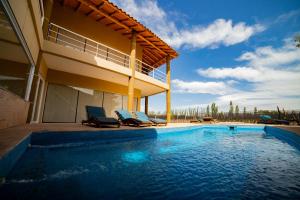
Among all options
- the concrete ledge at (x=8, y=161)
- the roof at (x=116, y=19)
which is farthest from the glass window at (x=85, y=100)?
the concrete ledge at (x=8, y=161)

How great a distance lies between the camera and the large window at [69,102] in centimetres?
858

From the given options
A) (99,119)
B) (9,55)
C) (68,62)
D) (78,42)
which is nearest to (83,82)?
(68,62)

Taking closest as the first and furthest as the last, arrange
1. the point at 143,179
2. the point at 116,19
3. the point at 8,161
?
the point at 8,161, the point at 143,179, the point at 116,19

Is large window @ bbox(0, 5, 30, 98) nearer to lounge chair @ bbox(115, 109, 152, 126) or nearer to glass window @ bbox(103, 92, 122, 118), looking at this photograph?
lounge chair @ bbox(115, 109, 152, 126)

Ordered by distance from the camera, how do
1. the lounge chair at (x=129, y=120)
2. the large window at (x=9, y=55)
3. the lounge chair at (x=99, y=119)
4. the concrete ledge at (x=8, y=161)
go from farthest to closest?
1. the lounge chair at (x=129, y=120)
2. the lounge chair at (x=99, y=119)
3. the large window at (x=9, y=55)
4. the concrete ledge at (x=8, y=161)

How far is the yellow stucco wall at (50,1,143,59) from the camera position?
8648mm

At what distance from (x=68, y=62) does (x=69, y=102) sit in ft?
9.23

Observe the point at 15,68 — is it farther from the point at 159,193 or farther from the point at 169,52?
the point at 169,52

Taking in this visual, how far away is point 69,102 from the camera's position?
9.24 m

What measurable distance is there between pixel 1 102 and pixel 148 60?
44.4 feet

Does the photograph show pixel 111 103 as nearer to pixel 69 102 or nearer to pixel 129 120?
pixel 69 102

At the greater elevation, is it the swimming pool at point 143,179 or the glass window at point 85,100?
the glass window at point 85,100

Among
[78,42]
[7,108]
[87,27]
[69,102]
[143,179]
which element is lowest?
[143,179]

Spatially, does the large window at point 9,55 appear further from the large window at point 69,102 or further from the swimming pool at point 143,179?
the large window at point 69,102
